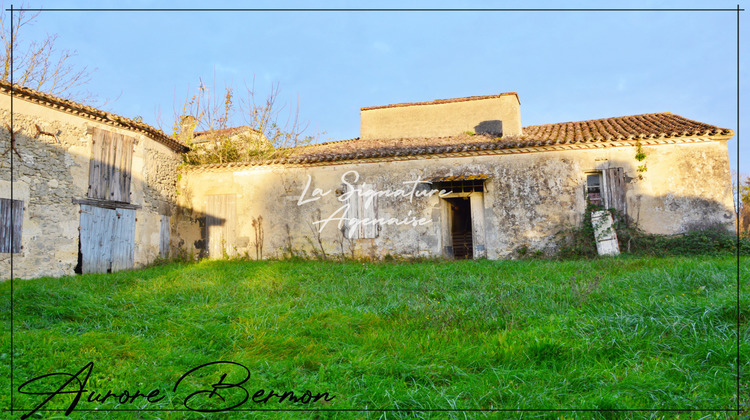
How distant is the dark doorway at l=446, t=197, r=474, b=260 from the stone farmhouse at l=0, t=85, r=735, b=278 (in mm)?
90

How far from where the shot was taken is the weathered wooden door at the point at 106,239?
9703 mm

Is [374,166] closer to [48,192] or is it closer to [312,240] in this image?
[312,240]

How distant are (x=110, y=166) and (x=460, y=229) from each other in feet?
33.6

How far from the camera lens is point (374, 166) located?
11719 millimetres

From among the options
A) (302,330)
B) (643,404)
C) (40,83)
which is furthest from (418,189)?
(40,83)

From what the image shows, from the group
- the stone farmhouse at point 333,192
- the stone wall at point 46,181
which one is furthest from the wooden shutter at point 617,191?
the stone wall at point 46,181

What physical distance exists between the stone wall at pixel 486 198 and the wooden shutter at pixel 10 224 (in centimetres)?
435

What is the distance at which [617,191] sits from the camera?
1029 cm

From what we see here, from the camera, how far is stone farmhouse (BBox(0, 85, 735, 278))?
9.13 meters

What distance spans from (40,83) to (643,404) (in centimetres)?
1877

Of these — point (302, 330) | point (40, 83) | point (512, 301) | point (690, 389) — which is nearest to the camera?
point (690, 389)

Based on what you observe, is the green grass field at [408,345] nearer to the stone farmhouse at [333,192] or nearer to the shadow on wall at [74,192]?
the shadow on wall at [74,192]

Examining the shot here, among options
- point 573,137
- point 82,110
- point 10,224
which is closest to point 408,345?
point 10,224

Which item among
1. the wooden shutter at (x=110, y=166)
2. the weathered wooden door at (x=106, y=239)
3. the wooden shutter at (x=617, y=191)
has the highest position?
the wooden shutter at (x=110, y=166)
